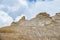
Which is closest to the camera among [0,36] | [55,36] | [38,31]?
[0,36]

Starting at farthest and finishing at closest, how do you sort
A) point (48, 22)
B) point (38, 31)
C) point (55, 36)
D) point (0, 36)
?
1. point (48, 22)
2. point (38, 31)
3. point (55, 36)
4. point (0, 36)

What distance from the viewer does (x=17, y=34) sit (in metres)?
33.4

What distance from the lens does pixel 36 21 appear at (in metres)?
51.1

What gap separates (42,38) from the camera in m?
33.5

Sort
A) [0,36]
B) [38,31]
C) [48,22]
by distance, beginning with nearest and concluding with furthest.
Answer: [0,36] < [38,31] < [48,22]

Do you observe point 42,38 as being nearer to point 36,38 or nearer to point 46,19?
point 36,38

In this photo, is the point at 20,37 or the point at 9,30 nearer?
the point at 20,37

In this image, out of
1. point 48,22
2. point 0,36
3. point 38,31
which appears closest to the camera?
point 0,36

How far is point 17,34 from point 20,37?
1.57 m

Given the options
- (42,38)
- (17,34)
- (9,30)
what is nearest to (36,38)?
(42,38)

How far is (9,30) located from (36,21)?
15870mm

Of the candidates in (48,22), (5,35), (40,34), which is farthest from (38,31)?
(48,22)

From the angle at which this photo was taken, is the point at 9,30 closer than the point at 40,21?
Yes

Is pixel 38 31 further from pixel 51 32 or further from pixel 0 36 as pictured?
pixel 0 36
